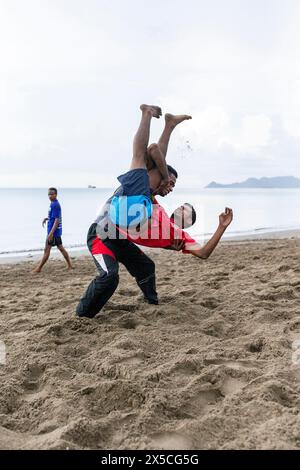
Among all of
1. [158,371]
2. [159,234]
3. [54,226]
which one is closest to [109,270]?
[159,234]

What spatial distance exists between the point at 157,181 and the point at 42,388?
88.3 inches

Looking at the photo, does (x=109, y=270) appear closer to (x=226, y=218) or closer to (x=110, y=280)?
(x=110, y=280)

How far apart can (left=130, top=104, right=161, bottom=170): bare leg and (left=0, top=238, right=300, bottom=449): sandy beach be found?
142 centimetres

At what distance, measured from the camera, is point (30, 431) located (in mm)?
2314

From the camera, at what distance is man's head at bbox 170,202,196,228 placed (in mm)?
4535

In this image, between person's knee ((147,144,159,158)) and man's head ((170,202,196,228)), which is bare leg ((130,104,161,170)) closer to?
person's knee ((147,144,159,158))

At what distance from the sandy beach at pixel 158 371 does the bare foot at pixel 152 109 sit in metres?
1.86

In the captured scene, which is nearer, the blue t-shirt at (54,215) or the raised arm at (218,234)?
the raised arm at (218,234)

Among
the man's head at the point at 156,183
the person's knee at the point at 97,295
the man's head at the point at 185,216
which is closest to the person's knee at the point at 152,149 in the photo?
the man's head at the point at 156,183

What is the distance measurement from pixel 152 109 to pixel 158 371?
2.47 meters

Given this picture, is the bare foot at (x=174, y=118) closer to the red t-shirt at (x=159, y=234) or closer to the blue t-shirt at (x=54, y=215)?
the red t-shirt at (x=159, y=234)

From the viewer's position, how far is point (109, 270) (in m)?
4.21

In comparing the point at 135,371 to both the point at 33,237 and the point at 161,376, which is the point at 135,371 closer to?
the point at 161,376

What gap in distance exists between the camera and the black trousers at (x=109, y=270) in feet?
13.8
